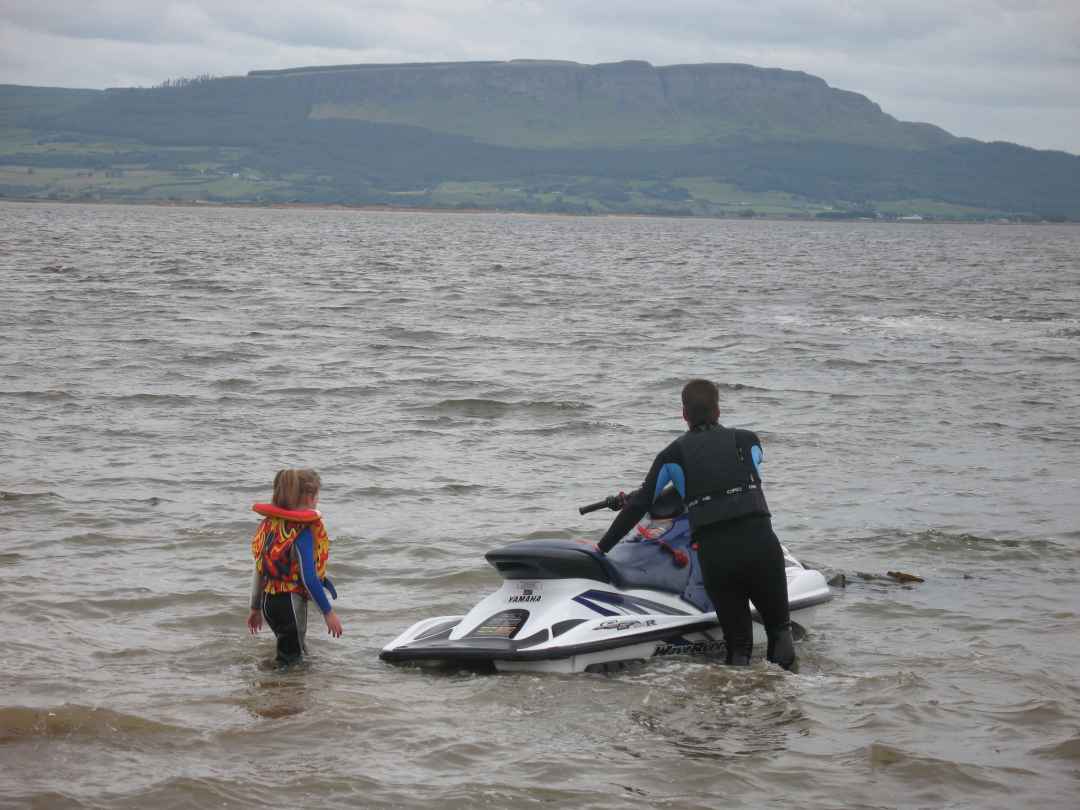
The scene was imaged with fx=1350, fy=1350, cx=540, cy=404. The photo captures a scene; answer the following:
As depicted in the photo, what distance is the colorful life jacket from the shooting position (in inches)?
301

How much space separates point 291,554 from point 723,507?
250cm

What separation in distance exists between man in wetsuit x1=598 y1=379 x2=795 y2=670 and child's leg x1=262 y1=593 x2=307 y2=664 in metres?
2.00

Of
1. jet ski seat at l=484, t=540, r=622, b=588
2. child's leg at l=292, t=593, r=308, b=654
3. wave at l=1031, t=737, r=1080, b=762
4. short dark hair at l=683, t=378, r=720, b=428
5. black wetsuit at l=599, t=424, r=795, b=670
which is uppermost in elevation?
short dark hair at l=683, t=378, r=720, b=428

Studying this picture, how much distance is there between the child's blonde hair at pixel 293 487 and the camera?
25.0 ft

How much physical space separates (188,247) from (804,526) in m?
63.9

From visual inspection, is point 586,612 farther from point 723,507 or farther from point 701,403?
point 701,403

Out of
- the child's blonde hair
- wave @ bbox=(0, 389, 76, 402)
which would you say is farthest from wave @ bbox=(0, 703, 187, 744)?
wave @ bbox=(0, 389, 76, 402)

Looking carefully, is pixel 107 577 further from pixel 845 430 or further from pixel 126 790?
pixel 845 430

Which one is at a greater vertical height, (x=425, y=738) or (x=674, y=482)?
(x=674, y=482)

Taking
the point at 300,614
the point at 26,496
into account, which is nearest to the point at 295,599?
the point at 300,614

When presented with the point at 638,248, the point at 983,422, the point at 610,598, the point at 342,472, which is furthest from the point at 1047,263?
the point at 610,598

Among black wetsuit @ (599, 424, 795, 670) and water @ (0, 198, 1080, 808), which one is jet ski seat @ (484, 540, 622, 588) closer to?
black wetsuit @ (599, 424, 795, 670)

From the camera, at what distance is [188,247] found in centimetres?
7219

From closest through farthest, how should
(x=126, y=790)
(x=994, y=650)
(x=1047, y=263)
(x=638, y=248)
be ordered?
(x=126, y=790) < (x=994, y=650) < (x=1047, y=263) < (x=638, y=248)
